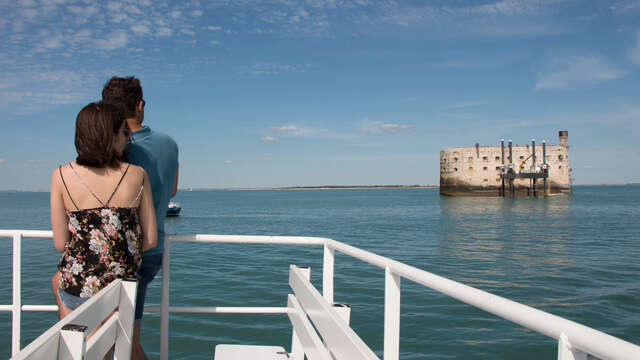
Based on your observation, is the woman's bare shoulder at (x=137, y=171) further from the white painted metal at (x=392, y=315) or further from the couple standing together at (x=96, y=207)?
the white painted metal at (x=392, y=315)

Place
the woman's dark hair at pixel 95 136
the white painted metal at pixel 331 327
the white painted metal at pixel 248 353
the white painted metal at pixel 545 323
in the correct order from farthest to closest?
the white painted metal at pixel 248 353 < the woman's dark hair at pixel 95 136 < the white painted metal at pixel 331 327 < the white painted metal at pixel 545 323

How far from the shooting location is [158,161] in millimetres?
2477

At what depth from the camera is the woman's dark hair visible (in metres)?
2.01

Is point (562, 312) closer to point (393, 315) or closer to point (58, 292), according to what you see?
point (393, 315)

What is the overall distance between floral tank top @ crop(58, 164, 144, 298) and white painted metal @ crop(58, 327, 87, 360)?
0.66 meters

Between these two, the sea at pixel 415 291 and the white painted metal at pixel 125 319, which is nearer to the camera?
the white painted metal at pixel 125 319

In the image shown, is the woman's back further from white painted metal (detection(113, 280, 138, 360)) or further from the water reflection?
the water reflection

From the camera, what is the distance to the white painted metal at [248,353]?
10.9 ft

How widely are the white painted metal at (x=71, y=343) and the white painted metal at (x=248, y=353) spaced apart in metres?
2.05

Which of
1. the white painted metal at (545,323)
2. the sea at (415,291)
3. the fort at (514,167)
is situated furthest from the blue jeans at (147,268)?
the fort at (514,167)

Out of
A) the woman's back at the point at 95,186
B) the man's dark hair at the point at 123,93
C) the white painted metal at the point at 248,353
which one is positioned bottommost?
the white painted metal at the point at 248,353

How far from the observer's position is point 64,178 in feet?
6.65

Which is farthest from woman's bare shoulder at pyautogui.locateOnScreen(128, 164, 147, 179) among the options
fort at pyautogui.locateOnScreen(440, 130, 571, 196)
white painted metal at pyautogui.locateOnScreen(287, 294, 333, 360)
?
fort at pyautogui.locateOnScreen(440, 130, 571, 196)

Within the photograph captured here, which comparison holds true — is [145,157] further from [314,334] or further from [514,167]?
[514,167]
